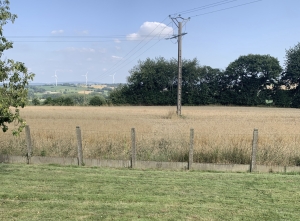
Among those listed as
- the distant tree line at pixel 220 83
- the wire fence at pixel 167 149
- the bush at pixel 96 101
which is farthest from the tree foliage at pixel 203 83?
the wire fence at pixel 167 149

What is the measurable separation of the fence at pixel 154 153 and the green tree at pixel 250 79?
56817mm

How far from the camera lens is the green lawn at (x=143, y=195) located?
4879 millimetres

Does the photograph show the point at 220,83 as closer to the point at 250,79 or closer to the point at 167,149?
the point at 250,79

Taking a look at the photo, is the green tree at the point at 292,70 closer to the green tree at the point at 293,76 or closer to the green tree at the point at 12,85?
the green tree at the point at 293,76

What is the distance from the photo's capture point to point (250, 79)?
214ft

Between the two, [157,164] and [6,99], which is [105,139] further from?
[6,99]

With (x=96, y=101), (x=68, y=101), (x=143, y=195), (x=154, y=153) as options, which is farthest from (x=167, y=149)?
(x=68, y=101)

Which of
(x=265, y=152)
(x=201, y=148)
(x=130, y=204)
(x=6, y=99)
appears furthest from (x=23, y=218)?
(x=265, y=152)

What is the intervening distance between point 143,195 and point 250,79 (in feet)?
213

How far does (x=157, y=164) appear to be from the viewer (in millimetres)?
8781

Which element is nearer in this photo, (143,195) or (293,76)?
(143,195)

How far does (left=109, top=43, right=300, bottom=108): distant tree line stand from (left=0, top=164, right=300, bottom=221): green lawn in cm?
5892

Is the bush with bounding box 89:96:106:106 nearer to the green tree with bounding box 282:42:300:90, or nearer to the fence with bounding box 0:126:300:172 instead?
the green tree with bounding box 282:42:300:90

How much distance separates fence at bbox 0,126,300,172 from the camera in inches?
343
